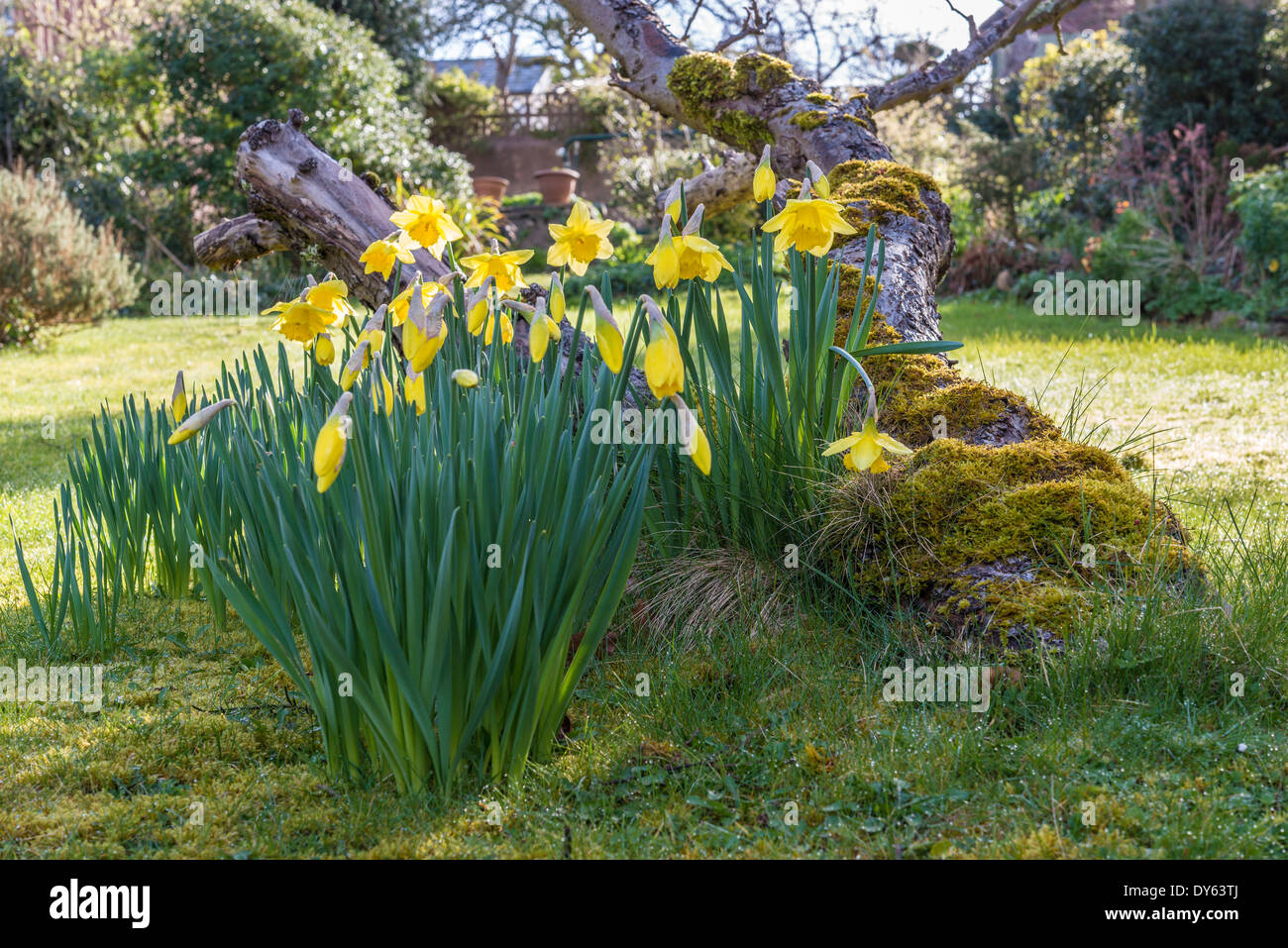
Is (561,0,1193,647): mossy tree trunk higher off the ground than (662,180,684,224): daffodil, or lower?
lower

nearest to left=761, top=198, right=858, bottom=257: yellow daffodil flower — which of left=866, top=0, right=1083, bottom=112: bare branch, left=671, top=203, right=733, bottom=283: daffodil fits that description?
left=671, top=203, right=733, bottom=283: daffodil

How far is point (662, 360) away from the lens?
1665mm

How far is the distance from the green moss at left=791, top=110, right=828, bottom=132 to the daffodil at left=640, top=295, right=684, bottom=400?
3171 mm

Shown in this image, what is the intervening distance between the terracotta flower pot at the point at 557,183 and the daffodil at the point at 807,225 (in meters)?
15.0

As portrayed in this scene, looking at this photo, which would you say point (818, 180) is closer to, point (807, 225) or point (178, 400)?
point (807, 225)

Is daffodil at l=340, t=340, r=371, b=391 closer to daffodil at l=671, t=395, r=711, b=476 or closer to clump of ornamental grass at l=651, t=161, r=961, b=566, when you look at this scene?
daffodil at l=671, t=395, r=711, b=476

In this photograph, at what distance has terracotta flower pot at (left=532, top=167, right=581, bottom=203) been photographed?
17.0 m

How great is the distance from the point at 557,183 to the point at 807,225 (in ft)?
50.2

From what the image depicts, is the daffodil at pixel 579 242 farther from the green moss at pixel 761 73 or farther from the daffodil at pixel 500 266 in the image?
the green moss at pixel 761 73

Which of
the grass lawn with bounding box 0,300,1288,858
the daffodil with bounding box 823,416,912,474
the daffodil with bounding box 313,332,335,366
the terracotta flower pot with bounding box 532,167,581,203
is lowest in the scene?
the grass lawn with bounding box 0,300,1288,858

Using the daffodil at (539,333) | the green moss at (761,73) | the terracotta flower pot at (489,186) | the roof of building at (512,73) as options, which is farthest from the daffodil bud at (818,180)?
the roof of building at (512,73)

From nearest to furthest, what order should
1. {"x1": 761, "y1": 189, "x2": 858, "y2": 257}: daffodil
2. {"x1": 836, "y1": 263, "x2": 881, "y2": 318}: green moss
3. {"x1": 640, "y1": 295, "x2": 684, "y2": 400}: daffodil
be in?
{"x1": 640, "y1": 295, "x2": 684, "y2": 400}: daffodil < {"x1": 761, "y1": 189, "x2": 858, "y2": 257}: daffodil < {"x1": 836, "y1": 263, "x2": 881, "y2": 318}: green moss

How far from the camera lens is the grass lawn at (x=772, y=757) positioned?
1.80 m
